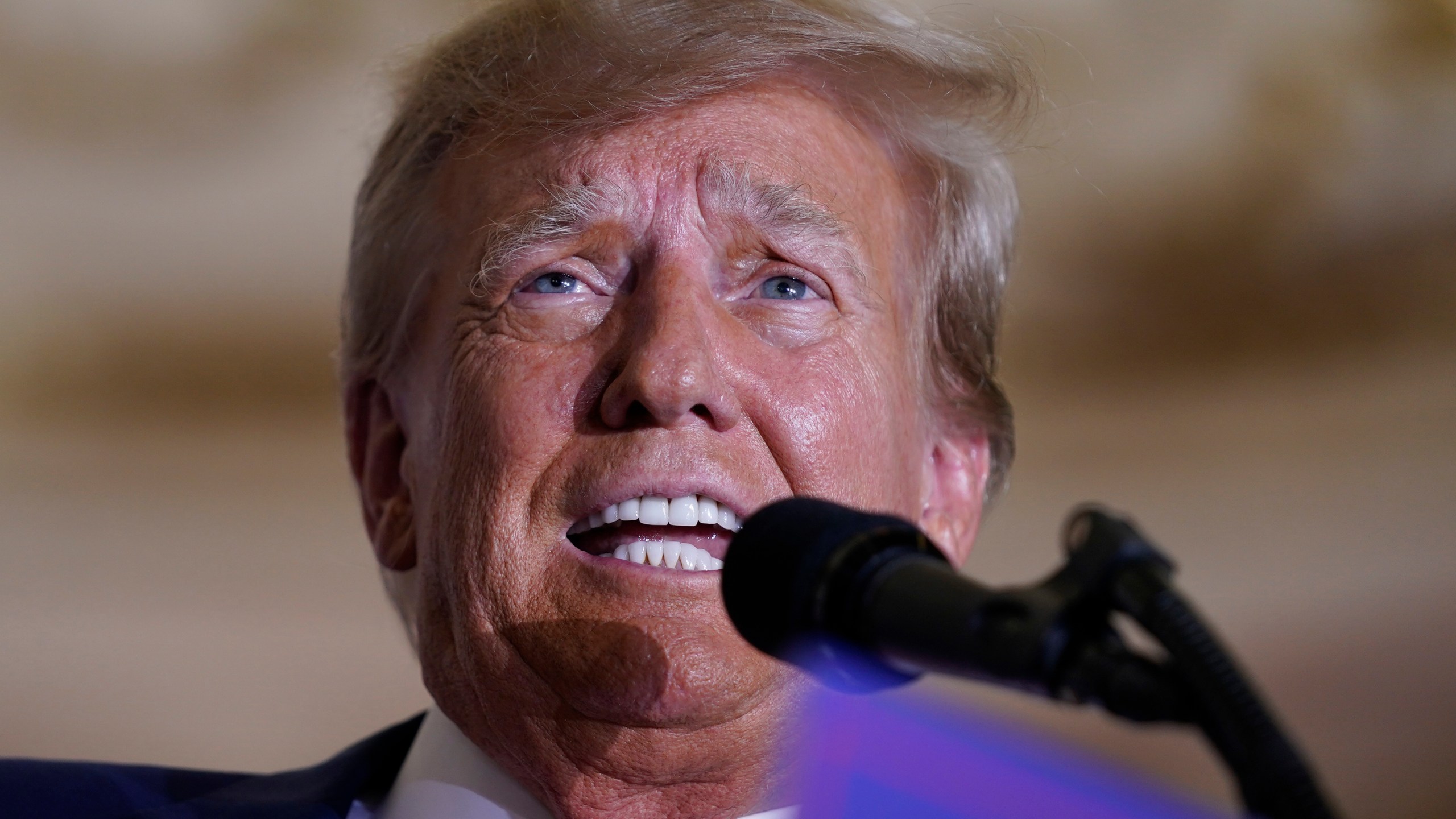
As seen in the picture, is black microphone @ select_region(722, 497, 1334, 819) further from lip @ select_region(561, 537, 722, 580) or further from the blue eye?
the blue eye

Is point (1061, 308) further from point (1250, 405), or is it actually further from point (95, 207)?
point (95, 207)

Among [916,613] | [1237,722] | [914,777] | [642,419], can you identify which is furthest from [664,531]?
[1237,722]

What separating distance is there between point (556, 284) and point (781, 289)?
1.01 feet

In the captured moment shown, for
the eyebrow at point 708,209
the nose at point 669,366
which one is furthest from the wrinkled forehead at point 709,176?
the nose at point 669,366

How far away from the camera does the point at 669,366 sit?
66.3 inches

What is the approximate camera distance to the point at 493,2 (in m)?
2.25

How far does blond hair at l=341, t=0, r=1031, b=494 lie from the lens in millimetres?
1974

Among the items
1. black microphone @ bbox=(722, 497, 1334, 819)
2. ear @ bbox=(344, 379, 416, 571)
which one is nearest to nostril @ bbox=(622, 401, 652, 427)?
ear @ bbox=(344, 379, 416, 571)

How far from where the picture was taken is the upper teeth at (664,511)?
5.51 feet

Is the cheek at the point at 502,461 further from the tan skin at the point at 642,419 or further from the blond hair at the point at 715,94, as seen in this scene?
the blond hair at the point at 715,94

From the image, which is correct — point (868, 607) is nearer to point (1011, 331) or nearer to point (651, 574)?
point (651, 574)

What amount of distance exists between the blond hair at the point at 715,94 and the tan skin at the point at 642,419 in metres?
0.06

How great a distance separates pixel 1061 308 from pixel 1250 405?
3.23 ft

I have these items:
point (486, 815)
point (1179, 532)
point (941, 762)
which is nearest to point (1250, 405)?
point (1179, 532)
